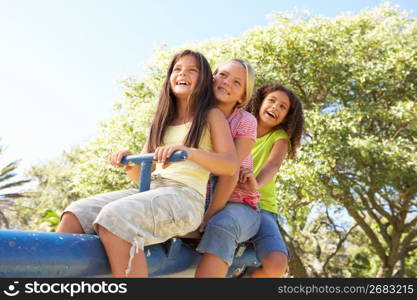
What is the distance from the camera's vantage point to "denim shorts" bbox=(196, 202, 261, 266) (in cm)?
228

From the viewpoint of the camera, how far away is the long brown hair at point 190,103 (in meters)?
2.48

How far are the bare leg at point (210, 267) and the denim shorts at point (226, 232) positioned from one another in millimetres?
21

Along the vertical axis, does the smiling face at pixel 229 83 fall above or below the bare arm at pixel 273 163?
above

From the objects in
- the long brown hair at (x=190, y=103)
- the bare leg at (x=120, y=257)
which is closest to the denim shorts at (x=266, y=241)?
the long brown hair at (x=190, y=103)

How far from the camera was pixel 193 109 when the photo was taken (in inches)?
99.9

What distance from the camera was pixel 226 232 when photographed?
7.58 ft

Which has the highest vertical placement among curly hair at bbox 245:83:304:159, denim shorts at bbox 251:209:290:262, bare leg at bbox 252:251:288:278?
curly hair at bbox 245:83:304:159

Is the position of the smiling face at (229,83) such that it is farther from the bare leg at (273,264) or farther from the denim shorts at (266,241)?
the bare leg at (273,264)

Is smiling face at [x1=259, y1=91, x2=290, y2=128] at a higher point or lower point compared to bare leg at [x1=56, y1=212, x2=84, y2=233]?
higher

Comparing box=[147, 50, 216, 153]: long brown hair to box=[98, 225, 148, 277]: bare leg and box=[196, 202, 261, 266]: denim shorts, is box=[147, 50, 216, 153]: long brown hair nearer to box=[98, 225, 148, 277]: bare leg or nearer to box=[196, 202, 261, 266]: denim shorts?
box=[196, 202, 261, 266]: denim shorts

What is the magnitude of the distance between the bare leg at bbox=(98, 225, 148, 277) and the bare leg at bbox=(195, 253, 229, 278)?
410 millimetres

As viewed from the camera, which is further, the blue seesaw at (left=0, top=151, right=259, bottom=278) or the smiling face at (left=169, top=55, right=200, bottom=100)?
the smiling face at (left=169, top=55, right=200, bottom=100)

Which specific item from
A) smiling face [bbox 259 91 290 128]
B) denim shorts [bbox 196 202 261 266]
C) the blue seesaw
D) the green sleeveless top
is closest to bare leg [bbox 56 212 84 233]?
the blue seesaw

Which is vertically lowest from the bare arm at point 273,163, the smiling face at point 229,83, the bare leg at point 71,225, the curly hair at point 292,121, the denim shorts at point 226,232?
the denim shorts at point 226,232
